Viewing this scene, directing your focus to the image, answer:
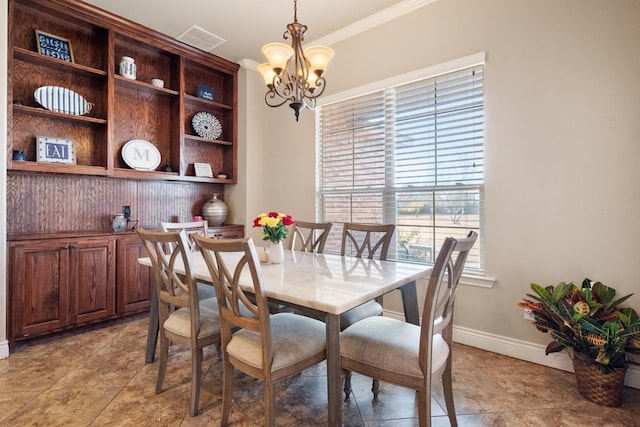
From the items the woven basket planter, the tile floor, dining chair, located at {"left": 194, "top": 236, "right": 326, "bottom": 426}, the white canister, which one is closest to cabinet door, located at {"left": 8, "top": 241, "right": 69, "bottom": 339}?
the tile floor

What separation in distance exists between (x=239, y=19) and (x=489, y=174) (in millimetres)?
2714

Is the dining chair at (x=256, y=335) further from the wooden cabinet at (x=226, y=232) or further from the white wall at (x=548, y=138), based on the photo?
the wooden cabinet at (x=226, y=232)

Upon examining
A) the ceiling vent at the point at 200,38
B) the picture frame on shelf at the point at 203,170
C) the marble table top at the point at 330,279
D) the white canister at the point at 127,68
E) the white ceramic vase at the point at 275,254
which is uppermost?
the ceiling vent at the point at 200,38

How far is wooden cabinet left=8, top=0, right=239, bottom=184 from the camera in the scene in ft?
9.59

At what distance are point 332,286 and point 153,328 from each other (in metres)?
1.49

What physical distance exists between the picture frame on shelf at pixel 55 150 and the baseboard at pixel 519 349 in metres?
3.80

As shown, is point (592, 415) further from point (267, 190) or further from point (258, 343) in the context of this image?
point (267, 190)

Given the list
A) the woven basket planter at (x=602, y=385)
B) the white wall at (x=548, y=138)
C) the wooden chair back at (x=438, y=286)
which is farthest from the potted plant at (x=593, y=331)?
the wooden chair back at (x=438, y=286)

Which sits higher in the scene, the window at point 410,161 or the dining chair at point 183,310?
the window at point 410,161

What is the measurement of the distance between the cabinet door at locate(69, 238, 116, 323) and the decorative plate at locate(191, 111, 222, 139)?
1685 millimetres

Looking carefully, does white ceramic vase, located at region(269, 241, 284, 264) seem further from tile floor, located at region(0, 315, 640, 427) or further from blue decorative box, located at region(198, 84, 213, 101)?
blue decorative box, located at region(198, 84, 213, 101)

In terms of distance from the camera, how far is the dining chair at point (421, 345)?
4.54 ft

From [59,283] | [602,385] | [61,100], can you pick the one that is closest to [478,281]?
[602,385]

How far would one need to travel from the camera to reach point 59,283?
276cm
